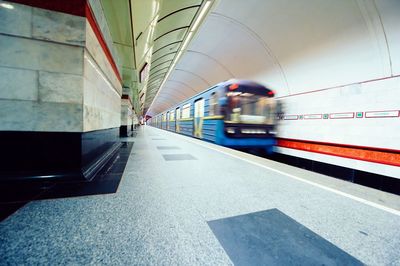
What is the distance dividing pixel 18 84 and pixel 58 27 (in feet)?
2.77

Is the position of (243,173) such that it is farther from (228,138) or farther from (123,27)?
(123,27)

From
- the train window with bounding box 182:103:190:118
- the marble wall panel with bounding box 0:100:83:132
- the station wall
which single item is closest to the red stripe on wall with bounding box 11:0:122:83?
the marble wall panel with bounding box 0:100:83:132

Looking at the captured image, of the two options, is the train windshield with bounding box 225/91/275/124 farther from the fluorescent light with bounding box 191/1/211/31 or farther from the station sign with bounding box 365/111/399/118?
the fluorescent light with bounding box 191/1/211/31

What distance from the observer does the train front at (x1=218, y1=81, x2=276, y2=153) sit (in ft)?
17.4

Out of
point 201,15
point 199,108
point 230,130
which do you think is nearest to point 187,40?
point 201,15

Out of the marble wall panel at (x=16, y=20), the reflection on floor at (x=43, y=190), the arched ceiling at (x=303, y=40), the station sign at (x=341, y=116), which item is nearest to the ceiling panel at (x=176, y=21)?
the arched ceiling at (x=303, y=40)

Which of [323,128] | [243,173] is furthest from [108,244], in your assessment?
[323,128]

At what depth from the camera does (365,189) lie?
2.18m

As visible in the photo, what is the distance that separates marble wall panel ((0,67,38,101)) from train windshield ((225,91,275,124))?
4519 millimetres

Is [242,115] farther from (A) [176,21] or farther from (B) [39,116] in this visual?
(B) [39,116]

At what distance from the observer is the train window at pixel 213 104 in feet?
19.3

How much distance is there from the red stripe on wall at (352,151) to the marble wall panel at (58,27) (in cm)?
668

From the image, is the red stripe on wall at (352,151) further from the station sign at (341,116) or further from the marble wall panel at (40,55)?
the marble wall panel at (40,55)

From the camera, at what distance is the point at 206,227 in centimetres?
125
